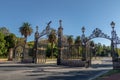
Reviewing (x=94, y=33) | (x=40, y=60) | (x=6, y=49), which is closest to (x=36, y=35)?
(x=40, y=60)

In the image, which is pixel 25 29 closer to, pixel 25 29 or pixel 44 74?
pixel 25 29

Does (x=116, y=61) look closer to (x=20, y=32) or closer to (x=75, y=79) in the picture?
(x=75, y=79)

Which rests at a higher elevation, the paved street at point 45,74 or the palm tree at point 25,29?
the palm tree at point 25,29

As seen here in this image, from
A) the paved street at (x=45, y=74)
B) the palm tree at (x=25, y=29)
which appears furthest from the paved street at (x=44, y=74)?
the palm tree at (x=25, y=29)

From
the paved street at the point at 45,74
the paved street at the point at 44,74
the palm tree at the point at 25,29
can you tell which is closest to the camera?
the paved street at the point at 44,74

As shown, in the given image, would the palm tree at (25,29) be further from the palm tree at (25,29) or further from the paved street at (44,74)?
the paved street at (44,74)

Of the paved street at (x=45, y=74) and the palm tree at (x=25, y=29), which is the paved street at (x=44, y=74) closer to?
the paved street at (x=45, y=74)

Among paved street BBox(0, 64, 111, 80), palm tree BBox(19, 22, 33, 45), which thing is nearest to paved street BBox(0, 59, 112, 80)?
paved street BBox(0, 64, 111, 80)

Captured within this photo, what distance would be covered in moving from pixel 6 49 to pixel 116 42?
125 feet

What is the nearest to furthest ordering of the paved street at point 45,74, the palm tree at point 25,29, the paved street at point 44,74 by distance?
the paved street at point 44,74 < the paved street at point 45,74 < the palm tree at point 25,29

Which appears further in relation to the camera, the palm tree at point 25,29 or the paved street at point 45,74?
the palm tree at point 25,29

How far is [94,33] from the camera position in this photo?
121 feet

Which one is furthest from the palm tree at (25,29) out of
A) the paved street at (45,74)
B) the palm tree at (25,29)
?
the paved street at (45,74)

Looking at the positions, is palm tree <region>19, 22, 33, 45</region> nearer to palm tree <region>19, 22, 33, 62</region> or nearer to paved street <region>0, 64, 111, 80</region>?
palm tree <region>19, 22, 33, 62</region>
